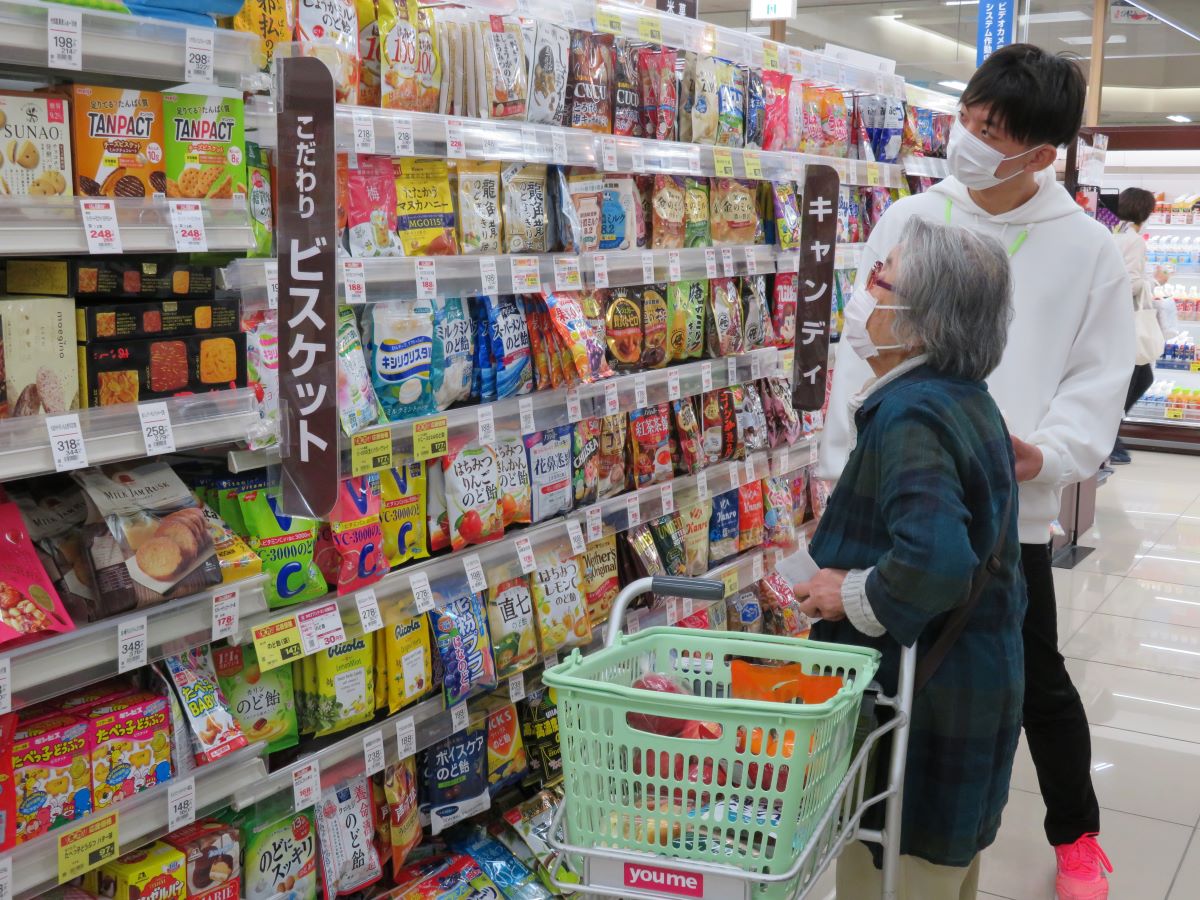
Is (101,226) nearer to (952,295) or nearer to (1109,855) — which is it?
(952,295)

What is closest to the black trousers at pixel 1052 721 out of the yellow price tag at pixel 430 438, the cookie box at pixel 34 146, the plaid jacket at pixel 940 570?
the plaid jacket at pixel 940 570

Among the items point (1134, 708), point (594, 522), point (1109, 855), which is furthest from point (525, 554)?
point (1134, 708)

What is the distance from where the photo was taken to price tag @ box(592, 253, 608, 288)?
9.54ft

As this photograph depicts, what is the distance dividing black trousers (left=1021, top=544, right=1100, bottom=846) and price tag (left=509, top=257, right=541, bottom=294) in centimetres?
128

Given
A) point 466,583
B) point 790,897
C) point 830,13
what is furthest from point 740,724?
point 830,13

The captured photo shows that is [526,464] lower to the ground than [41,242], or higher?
lower

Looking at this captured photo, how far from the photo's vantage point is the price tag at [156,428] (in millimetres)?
1856

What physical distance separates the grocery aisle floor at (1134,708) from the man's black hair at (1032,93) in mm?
1941

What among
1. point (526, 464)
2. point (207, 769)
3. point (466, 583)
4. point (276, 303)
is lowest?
point (207, 769)

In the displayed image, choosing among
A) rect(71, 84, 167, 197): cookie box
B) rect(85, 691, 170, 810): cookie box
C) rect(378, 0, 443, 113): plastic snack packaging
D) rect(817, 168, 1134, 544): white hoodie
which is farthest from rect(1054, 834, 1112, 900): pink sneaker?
rect(71, 84, 167, 197): cookie box

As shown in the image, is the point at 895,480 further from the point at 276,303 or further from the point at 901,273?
the point at 276,303

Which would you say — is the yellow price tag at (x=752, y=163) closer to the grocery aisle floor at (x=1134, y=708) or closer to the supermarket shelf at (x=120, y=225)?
the supermarket shelf at (x=120, y=225)

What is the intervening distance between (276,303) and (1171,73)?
1114cm

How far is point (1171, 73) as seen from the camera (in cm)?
1080
